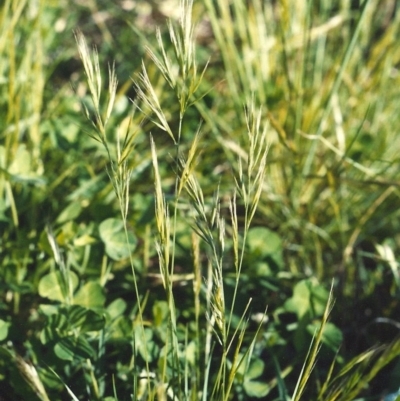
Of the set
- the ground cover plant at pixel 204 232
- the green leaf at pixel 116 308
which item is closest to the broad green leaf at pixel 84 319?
the ground cover plant at pixel 204 232

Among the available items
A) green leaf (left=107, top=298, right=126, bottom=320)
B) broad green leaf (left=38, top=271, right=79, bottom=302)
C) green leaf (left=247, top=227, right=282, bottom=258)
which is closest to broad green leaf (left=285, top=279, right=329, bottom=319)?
green leaf (left=247, top=227, right=282, bottom=258)

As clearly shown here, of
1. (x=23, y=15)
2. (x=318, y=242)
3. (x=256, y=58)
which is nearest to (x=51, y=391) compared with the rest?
(x=318, y=242)

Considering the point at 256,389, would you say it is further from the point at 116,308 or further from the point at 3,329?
the point at 3,329

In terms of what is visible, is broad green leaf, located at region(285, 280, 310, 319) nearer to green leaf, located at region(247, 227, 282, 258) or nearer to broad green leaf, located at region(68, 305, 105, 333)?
green leaf, located at region(247, 227, 282, 258)

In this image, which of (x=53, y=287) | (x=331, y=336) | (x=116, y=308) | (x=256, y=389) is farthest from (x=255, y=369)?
(x=53, y=287)

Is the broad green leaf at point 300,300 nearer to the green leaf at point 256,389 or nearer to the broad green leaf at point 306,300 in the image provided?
the broad green leaf at point 306,300

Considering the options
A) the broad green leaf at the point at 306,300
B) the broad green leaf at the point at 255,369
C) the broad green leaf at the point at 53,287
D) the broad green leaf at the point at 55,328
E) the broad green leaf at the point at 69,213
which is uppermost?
the broad green leaf at the point at 69,213

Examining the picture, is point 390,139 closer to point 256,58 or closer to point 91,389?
point 256,58
